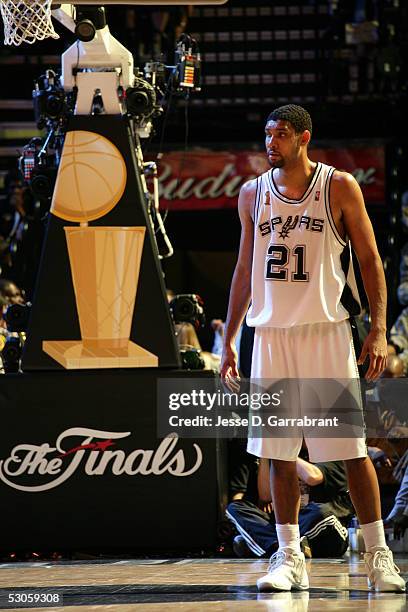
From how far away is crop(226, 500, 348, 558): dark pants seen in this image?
5.95 meters

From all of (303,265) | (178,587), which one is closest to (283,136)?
(303,265)

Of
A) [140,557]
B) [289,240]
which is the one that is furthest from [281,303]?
[140,557]

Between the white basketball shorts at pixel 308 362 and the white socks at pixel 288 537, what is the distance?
0.27m

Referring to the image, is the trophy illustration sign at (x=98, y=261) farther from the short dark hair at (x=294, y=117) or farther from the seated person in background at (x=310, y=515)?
the short dark hair at (x=294, y=117)

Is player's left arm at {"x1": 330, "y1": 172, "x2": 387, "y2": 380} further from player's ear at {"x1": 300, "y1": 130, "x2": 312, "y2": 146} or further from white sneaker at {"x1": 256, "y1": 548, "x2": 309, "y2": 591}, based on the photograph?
white sneaker at {"x1": 256, "y1": 548, "x2": 309, "y2": 591}

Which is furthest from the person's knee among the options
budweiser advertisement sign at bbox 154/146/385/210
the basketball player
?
budweiser advertisement sign at bbox 154/146/385/210

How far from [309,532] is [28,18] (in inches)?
116

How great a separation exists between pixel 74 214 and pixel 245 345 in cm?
129

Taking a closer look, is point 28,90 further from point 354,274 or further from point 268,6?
point 354,274

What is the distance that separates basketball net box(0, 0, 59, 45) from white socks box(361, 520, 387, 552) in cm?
286

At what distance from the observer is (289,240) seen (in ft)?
14.7

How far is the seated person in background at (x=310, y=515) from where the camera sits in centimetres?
597

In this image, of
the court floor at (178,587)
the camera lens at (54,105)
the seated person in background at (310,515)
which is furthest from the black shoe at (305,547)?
Result: the camera lens at (54,105)

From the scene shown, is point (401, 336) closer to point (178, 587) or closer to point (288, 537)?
point (288, 537)
